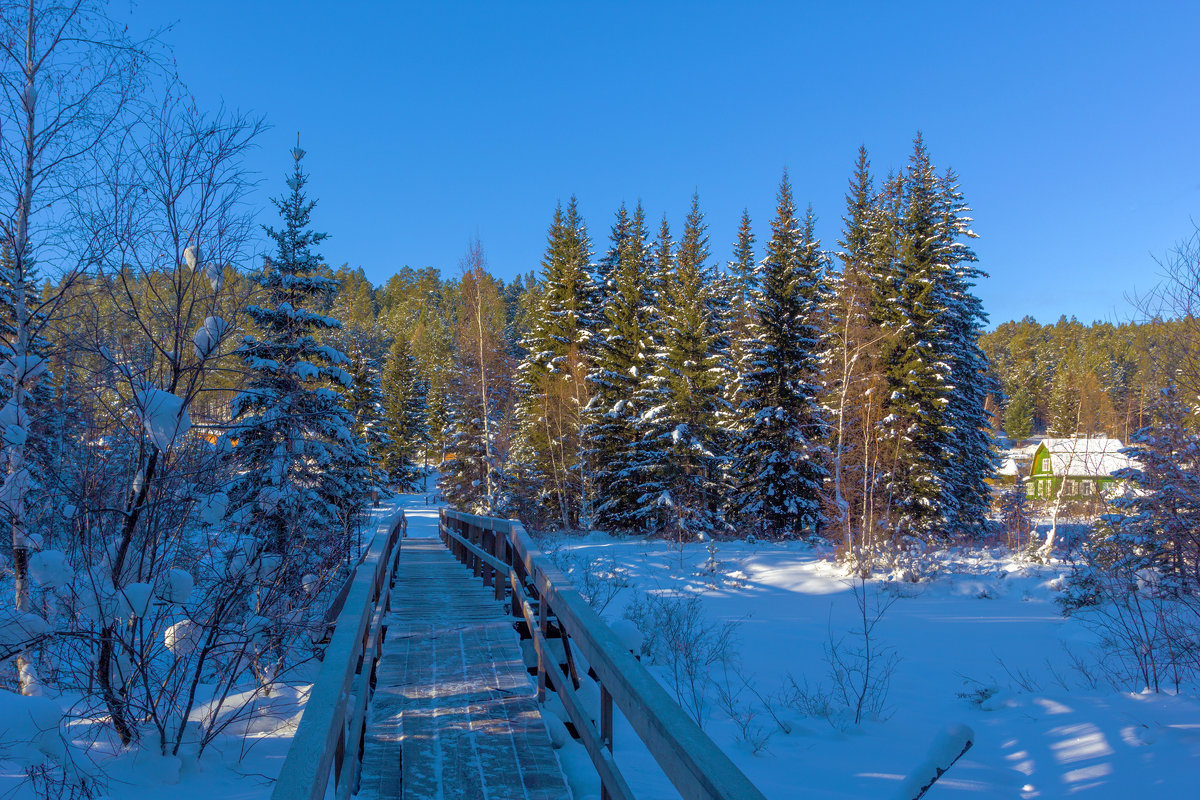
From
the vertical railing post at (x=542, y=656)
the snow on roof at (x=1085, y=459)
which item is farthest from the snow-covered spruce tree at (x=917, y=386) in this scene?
the vertical railing post at (x=542, y=656)

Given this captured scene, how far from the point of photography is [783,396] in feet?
79.7

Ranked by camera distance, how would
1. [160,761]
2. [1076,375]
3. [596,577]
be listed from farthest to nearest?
1. [1076,375]
2. [596,577]
3. [160,761]

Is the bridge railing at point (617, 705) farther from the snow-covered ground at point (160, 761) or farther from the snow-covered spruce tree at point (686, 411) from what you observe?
the snow-covered spruce tree at point (686, 411)

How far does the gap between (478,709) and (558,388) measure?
23.1m

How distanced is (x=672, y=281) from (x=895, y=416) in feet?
33.1

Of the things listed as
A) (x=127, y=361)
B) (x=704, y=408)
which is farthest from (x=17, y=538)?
(x=704, y=408)

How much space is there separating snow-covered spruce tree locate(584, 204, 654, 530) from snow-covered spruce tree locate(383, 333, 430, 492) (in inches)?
1205

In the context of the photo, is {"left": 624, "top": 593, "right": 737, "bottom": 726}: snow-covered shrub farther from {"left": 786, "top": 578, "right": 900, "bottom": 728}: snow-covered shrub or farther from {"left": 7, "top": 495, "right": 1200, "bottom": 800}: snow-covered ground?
{"left": 786, "top": 578, "right": 900, "bottom": 728}: snow-covered shrub

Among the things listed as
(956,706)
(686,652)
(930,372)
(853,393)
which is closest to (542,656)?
(686,652)

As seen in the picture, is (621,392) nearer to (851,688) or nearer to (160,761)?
(851,688)

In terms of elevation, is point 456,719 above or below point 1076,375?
below

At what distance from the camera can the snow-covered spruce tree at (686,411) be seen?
79.1ft

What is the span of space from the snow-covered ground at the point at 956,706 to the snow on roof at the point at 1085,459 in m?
2.76

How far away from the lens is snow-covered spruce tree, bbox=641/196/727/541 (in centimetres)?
2411
